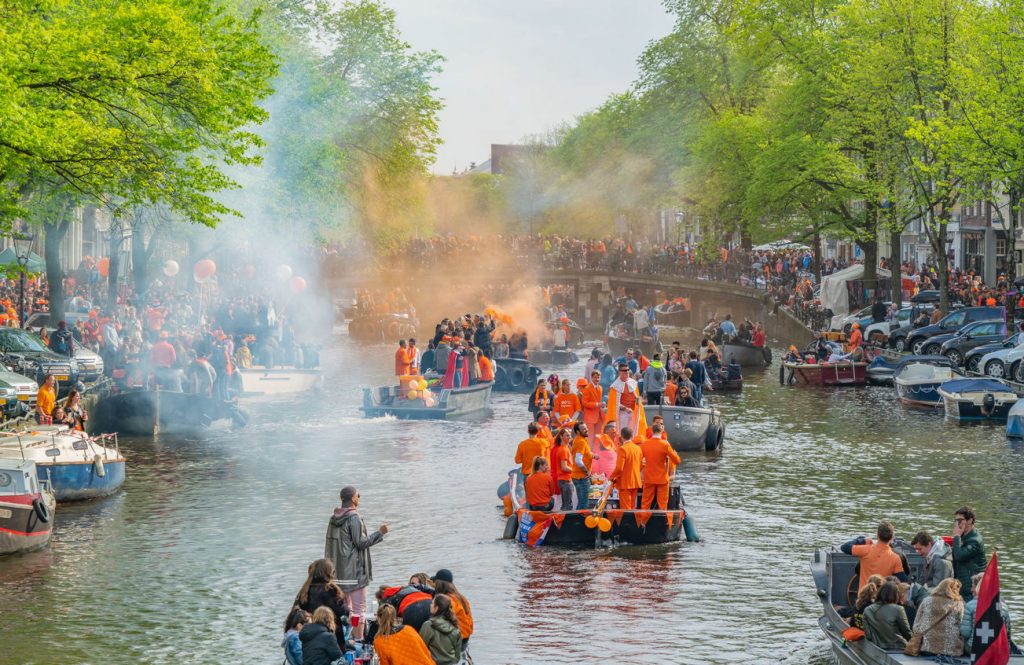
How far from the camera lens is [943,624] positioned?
50.9ft

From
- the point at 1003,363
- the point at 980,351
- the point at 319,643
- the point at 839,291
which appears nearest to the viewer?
the point at 319,643

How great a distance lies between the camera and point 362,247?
8781cm

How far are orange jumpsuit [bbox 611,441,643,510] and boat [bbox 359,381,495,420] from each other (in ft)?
59.0

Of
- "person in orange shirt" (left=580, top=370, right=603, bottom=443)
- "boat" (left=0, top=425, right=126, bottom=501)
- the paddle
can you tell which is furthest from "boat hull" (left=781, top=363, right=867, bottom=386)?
the paddle

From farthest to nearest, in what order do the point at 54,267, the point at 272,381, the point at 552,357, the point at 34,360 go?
the point at 552,357, the point at 272,381, the point at 54,267, the point at 34,360

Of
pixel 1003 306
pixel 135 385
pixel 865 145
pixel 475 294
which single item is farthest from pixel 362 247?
pixel 135 385

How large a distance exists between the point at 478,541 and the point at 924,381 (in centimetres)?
2312

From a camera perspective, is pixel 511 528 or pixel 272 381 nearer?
pixel 511 528

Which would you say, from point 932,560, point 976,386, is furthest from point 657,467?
point 976,386

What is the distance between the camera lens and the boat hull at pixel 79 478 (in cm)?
2750

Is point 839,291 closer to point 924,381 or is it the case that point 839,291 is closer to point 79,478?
point 924,381

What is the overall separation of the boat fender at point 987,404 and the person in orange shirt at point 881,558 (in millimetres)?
24731

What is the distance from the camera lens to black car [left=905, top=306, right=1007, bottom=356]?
52438 millimetres

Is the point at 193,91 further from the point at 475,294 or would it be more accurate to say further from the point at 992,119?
the point at 475,294
